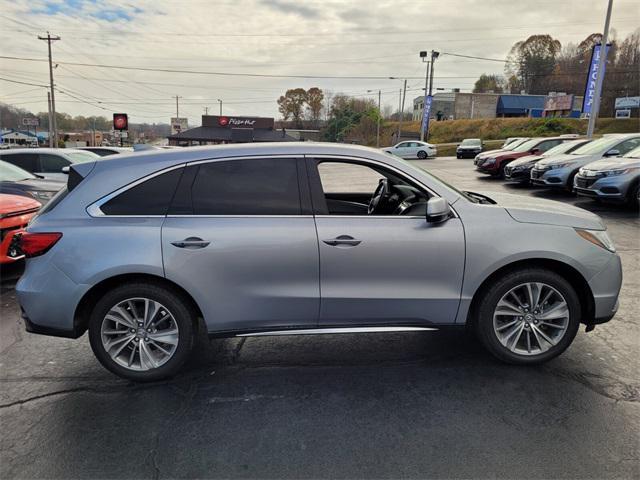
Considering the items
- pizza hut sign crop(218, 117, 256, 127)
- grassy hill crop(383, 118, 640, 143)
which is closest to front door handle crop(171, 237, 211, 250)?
grassy hill crop(383, 118, 640, 143)

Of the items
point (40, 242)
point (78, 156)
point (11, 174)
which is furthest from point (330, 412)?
point (78, 156)

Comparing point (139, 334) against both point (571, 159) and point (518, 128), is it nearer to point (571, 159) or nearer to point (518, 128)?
point (571, 159)

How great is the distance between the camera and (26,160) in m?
10.2

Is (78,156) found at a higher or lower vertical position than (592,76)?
lower

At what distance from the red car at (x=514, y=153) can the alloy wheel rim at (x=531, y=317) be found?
50.2 feet

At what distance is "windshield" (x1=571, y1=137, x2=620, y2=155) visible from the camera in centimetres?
1209

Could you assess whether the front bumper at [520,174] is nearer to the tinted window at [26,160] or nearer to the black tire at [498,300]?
the black tire at [498,300]

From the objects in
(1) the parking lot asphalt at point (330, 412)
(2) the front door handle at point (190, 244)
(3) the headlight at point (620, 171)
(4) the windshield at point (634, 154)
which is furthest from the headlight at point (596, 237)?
(4) the windshield at point (634, 154)

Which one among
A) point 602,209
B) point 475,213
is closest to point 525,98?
point 602,209

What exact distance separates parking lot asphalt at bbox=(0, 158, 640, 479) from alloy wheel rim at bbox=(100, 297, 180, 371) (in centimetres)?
21

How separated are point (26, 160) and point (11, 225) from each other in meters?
5.46

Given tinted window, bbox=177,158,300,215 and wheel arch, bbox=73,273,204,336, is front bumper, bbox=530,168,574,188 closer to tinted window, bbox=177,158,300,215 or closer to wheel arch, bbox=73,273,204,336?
tinted window, bbox=177,158,300,215

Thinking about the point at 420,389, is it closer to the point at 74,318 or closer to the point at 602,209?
the point at 74,318

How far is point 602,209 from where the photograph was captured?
1050 centimetres
